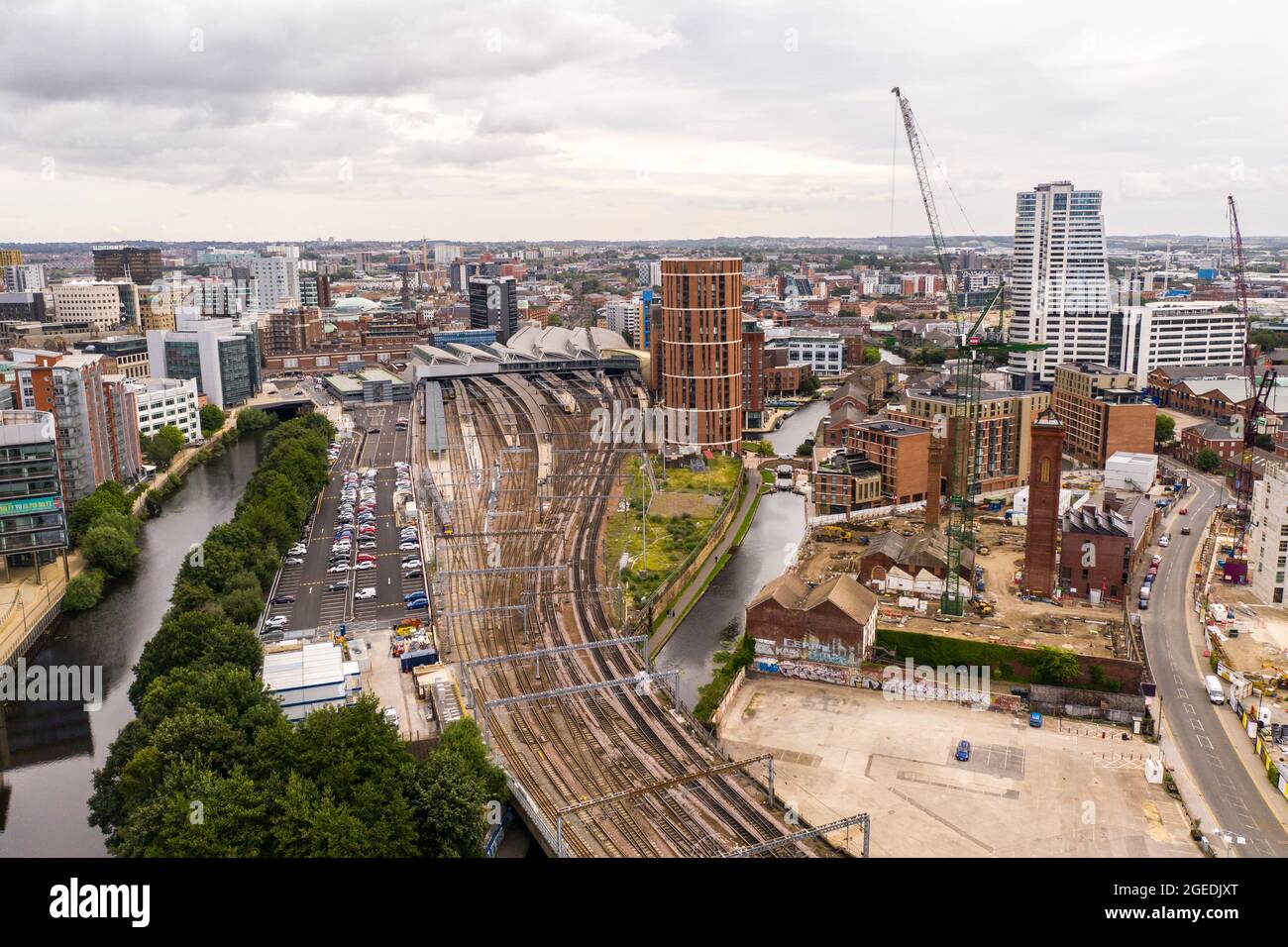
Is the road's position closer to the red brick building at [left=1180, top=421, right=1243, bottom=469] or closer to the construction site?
the construction site

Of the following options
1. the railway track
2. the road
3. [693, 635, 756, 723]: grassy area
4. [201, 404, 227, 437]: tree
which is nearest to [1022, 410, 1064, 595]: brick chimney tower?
the road

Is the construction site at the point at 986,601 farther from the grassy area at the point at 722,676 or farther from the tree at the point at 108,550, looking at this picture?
the tree at the point at 108,550

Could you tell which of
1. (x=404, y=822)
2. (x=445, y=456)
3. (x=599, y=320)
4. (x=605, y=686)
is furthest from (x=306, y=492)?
(x=599, y=320)

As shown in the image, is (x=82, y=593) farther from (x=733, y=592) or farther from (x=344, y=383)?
(x=344, y=383)

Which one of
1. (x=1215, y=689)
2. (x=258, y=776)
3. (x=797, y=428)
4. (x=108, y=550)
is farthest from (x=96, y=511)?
(x=797, y=428)

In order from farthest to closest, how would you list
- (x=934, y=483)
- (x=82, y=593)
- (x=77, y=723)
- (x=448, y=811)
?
1. (x=934, y=483)
2. (x=82, y=593)
3. (x=77, y=723)
4. (x=448, y=811)
